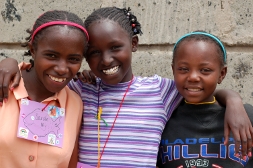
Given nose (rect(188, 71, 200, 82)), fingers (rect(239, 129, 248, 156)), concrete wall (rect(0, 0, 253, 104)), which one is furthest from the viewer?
concrete wall (rect(0, 0, 253, 104))

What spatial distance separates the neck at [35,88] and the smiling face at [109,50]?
290 millimetres

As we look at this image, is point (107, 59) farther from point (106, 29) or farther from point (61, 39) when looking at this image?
point (61, 39)

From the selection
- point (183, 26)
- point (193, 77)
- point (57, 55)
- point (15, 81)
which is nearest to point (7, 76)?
point (15, 81)

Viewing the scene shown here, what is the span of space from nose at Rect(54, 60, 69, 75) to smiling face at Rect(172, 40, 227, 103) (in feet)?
1.98

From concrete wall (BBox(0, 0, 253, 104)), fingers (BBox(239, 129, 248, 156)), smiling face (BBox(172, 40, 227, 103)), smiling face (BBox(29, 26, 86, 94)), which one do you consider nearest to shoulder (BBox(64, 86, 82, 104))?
smiling face (BBox(29, 26, 86, 94))

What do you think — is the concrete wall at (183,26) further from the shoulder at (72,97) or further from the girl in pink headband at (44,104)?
the girl in pink headband at (44,104)

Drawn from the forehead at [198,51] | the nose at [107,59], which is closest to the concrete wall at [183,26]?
the forehead at [198,51]

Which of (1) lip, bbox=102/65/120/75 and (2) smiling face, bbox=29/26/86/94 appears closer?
(2) smiling face, bbox=29/26/86/94

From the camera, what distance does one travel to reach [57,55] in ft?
6.50

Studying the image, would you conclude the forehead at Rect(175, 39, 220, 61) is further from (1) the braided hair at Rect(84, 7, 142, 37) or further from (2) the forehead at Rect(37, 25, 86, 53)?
(2) the forehead at Rect(37, 25, 86, 53)

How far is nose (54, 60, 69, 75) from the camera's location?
1973mm

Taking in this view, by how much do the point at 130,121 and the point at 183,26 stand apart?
0.99 m

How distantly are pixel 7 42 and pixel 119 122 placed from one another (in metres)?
1.37

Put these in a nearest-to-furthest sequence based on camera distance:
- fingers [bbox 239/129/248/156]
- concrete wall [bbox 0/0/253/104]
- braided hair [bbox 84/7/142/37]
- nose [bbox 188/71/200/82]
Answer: fingers [bbox 239/129/248/156]
nose [bbox 188/71/200/82]
braided hair [bbox 84/7/142/37]
concrete wall [bbox 0/0/253/104]
